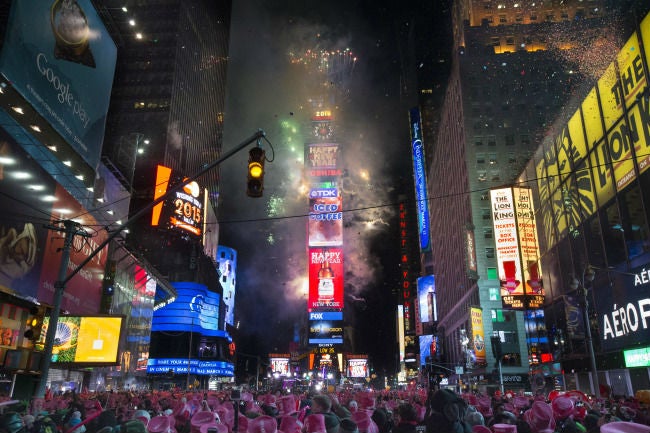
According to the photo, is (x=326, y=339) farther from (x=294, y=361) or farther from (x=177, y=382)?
(x=177, y=382)

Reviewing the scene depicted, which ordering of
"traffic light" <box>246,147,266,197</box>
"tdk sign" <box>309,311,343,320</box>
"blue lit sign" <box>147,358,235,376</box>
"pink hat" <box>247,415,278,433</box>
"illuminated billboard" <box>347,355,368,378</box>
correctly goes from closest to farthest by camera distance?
1. "pink hat" <box>247,415,278,433</box>
2. "traffic light" <box>246,147,266,197</box>
3. "blue lit sign" <box>147,358,235,376</box>
4. "illuminated billboard" <box>347,355,368,378</box>
5. "tdk sign" <box>309,311,343,320</box>

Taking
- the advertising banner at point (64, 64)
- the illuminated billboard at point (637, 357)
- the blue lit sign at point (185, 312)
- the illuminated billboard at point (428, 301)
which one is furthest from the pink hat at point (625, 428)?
the illuminated billboard at point (428, 301)

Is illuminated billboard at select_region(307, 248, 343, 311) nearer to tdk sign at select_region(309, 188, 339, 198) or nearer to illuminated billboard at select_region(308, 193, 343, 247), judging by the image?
illuminated billboard at select_region(308, 193, 343, 247)

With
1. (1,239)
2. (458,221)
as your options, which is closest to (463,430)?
(1,239)

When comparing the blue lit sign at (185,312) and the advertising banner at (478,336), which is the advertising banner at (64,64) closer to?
the advertising banner at (478,336)

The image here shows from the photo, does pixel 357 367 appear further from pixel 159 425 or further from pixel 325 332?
pixel 159 425

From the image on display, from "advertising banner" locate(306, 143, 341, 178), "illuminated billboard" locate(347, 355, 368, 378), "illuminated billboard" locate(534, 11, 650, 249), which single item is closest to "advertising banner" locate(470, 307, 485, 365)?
"illuminated billboard" locate(534, 11, 650, 249)

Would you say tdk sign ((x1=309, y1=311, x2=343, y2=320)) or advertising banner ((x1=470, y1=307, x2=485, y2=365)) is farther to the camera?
tdk sign ((x1=309, y1=311, x2=343, y2=320))
